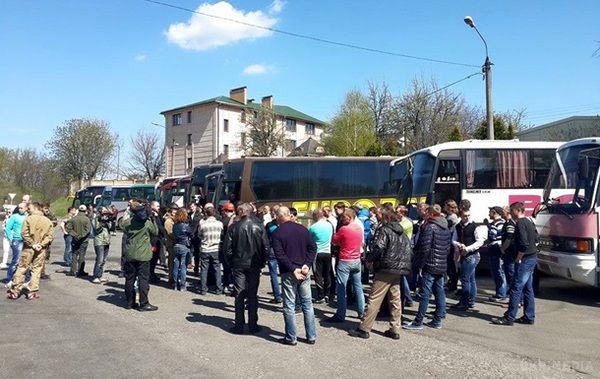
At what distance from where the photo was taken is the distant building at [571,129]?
86.9 feet

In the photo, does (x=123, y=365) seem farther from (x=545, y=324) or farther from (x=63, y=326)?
(x=545, y=324)

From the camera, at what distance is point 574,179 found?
32.3ft

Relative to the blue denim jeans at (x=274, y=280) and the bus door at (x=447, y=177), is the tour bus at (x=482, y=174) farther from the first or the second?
the blue denim jeans at (x=274, y=280)

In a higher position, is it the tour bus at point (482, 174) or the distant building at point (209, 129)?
the distant building at point (209, 129)

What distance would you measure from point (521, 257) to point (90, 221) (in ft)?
32.2

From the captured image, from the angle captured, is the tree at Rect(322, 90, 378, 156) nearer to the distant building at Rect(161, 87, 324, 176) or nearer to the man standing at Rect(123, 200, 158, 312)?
the distant building at Rect(161, 87, 324, 176)

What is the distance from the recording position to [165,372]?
532 centimetres

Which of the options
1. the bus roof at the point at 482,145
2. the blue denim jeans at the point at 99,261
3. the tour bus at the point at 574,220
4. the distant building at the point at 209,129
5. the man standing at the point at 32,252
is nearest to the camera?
the tour bus at the point at 574,220

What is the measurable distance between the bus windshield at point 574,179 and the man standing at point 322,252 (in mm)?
4840

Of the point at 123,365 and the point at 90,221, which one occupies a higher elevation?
the point at 90,221

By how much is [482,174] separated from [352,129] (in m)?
33.2

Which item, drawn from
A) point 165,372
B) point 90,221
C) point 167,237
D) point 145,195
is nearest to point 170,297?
point 167,237

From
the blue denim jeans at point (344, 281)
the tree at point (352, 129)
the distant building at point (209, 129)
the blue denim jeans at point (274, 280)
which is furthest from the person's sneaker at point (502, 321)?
the distant building at point (209, 129)

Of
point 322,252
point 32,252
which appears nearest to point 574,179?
point 322,252
